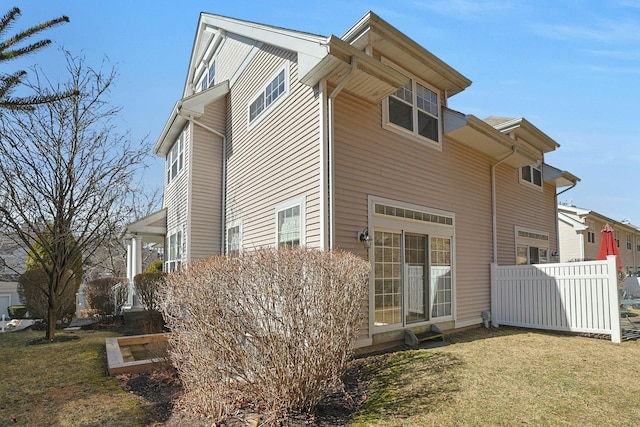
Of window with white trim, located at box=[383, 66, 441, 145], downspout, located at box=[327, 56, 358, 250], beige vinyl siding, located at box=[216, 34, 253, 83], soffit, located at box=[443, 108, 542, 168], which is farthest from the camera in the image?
beige vinyl siding, located at box=[216, 34, 253, 83]

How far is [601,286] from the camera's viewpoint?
25.5 ft

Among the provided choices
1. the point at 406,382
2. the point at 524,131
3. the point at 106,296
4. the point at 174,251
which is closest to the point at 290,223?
the point at 406,382

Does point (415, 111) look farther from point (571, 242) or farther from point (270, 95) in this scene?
point (571, 242)

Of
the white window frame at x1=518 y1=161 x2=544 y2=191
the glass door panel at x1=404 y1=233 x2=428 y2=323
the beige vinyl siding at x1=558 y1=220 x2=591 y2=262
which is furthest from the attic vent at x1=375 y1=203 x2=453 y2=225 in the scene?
the beige vinyl siding at x1=558 y1=220 x2=591 y2=262

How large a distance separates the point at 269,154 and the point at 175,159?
606 centimetres

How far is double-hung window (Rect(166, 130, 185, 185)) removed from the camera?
39.5 feet

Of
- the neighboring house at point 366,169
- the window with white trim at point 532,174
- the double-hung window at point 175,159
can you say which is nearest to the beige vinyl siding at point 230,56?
the neighboring house at point 366,169

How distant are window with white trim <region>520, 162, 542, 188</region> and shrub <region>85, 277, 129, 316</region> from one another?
42.5 feet

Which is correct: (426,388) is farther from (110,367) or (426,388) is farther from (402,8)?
(402,8)

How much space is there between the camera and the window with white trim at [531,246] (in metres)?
11.1

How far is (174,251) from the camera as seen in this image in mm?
12281

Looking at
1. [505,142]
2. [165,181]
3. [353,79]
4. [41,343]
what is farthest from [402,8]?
[165,181]

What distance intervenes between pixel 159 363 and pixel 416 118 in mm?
6863

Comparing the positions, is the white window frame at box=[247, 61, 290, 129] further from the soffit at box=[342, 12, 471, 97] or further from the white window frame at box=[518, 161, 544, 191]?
the white window frame at box=[518, 161, 544, 191]
